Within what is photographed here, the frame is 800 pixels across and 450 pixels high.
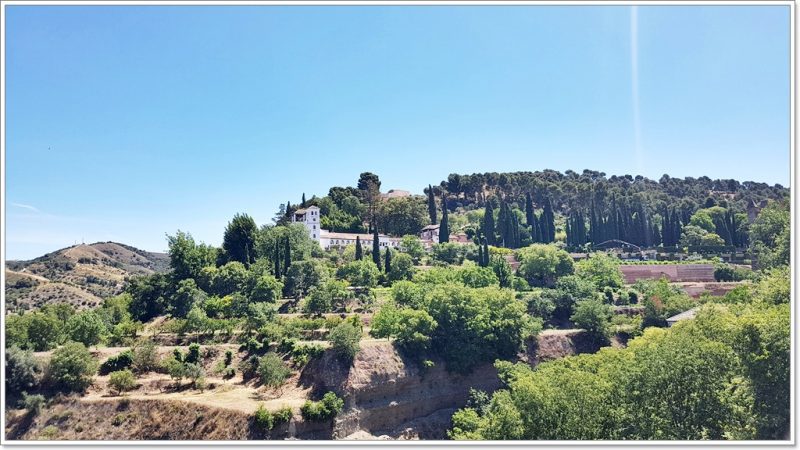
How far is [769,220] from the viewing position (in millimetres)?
48656

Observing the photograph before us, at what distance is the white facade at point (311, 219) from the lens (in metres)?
58.2

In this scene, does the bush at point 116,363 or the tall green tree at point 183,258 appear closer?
the bush at point 116,363

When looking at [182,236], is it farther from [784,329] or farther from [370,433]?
[784,329]

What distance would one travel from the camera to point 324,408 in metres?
25.4

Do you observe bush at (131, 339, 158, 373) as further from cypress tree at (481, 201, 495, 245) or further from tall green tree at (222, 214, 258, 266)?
cypress tree at (481, 201, 495, 245)

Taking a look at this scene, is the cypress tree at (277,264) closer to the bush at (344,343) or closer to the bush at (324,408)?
the bush at (344,343)

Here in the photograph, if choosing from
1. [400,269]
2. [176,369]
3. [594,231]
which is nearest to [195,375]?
[176,369]

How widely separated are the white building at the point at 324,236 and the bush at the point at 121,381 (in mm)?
31856

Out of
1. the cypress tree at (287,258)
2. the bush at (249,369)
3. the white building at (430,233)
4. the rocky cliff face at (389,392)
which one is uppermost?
the white building at (430,233)

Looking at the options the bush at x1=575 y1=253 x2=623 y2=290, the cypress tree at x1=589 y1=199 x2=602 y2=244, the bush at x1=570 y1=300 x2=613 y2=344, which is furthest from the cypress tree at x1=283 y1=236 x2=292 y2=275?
the cypress tree at x1=589 y1=199 x2=602 y2=244

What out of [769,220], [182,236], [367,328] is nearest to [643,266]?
[769,220]

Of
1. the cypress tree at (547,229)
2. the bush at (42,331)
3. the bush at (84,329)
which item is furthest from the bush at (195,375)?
the cypress tree at (547,229)

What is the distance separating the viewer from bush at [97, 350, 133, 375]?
2761 centimetres

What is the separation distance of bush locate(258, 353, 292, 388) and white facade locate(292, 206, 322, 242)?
30501 millimetres
